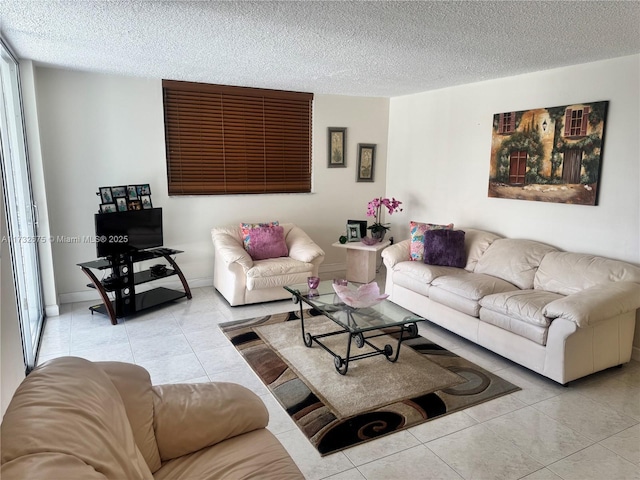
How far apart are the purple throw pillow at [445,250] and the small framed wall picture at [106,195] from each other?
10.8ft

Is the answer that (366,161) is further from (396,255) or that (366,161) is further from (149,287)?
(149,287)

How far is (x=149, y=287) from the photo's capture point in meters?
5.04

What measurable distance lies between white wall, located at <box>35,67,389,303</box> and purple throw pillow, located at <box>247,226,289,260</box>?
584 mm

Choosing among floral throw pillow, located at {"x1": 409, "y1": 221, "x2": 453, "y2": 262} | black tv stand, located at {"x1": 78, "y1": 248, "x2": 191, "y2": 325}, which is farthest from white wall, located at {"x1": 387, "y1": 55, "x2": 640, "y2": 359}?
black tv stand, located at {"x1": 78, "y1": 248, "x2": 191, "y2": 325}

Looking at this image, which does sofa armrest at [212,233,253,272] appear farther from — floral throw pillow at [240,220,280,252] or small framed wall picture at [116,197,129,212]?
small framed wall picture at [116,197,129,212]

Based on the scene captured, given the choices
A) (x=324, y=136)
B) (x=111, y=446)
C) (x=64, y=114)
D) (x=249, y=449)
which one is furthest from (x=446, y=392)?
(x=64, y=114)

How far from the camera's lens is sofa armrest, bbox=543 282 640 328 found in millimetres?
2781

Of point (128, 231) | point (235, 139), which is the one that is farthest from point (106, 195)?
point (235, 139)

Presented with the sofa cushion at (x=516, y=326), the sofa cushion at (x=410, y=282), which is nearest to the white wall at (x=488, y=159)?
the sofa cushion at (x=516, y=326)

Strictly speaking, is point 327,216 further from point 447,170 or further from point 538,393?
point 538,393

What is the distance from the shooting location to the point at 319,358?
3352 mm

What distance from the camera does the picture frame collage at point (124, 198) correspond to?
14.5 ft

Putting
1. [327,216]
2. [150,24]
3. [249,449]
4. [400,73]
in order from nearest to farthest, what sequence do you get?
1. [249,449]
2. [150,24]
3. [400,73]
4. [327,216]

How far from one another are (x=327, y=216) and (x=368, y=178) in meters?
0.82
